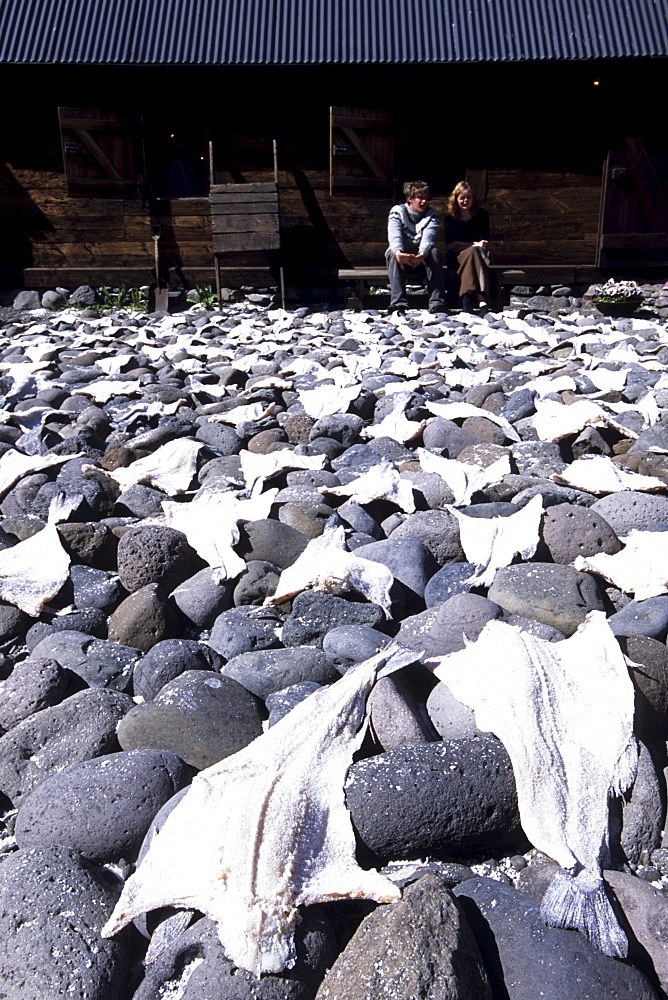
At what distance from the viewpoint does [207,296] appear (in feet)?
29.8

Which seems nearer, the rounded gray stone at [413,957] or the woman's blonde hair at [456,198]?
the rounded gray stone at [413,957]

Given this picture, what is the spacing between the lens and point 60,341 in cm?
615

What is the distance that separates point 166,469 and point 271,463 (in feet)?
1.19

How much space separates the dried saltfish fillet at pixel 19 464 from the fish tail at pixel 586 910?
2120mm

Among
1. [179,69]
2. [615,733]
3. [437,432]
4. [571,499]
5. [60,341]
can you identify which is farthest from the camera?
[179,69]

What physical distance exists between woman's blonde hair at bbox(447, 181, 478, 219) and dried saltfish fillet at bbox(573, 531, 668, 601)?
24.0 feet

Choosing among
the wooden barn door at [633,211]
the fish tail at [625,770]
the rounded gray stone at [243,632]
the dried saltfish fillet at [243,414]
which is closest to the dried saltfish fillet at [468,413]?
the dried saltfish fillet at [243,414]

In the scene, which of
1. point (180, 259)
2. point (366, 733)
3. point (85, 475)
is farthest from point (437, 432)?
point (180, 259)

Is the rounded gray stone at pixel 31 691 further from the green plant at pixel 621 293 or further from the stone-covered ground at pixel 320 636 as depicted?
the green plant at pixel 621 293

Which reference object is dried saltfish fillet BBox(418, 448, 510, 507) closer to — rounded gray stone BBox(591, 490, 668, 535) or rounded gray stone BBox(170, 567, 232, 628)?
rounded gray stone BBox(591, 490, 668, 535)

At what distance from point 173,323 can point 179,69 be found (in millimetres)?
3310

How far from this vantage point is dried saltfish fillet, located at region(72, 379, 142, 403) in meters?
3.89

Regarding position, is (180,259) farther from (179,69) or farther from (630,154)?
(630,154)

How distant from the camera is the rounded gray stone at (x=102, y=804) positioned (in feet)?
3.71
